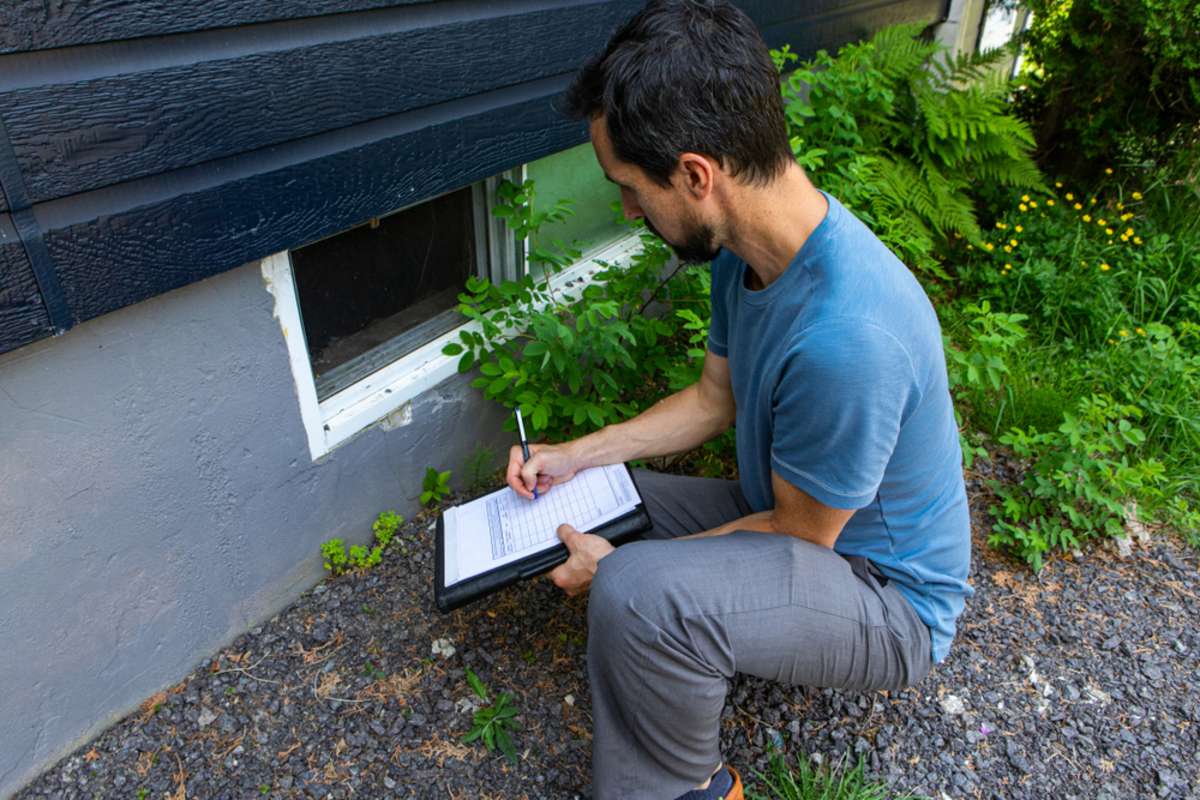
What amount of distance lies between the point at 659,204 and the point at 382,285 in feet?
4.53

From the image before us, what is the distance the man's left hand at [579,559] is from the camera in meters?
1.89

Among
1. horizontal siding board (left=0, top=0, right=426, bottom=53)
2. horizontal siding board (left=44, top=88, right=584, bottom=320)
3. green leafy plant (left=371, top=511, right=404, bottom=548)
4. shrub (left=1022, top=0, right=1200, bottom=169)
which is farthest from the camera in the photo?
shrub (left=1022, top=0, right=1200, bottom=169)

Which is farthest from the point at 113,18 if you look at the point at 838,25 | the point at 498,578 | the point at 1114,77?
the point at 1114,77

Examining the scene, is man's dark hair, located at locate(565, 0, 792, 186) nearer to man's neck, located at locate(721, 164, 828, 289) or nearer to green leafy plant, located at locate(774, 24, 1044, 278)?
man's neck, located at locate(721, 164, 828, 289)

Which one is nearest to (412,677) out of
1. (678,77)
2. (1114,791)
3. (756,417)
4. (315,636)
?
(315,636)

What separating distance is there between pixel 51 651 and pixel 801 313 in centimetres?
182

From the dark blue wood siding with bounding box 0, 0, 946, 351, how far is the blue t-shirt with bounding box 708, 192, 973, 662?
37.2 inches

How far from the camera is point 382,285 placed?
270 centimetres

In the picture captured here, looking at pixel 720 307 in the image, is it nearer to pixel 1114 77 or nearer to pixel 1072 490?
pixel 1072 490

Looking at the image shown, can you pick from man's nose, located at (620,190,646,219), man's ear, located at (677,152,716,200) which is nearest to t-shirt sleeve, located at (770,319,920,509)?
man's ear, located at (677,152,716,200)

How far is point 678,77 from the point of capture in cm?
146

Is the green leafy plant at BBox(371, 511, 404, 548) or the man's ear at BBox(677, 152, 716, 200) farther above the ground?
the man's ear at BBox(677, 152, 716, 200)

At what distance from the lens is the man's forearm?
7.13ft

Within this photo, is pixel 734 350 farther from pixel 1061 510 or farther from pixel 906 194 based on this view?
pixel 906 194
